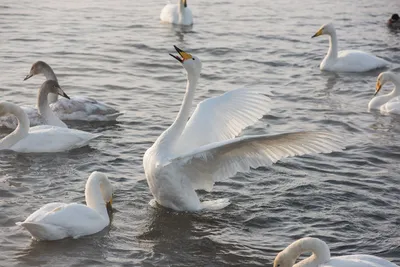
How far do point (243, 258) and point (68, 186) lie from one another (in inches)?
109

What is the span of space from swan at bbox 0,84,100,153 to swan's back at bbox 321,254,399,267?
17.5 ft

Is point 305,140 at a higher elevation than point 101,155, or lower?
higher

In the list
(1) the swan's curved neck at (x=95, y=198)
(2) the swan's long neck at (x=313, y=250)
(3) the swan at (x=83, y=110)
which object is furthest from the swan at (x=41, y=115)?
(2) the swan's long neck at (x=313, y=250)

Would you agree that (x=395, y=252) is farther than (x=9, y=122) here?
No

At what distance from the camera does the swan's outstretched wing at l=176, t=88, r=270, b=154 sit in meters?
10.6

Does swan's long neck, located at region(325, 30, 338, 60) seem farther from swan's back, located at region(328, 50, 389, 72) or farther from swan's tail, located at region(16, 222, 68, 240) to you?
swan's tail, located at region(16, 222, 68, 240)

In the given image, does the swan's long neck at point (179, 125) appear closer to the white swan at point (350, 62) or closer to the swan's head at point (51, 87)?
the swan's head at point (51, 87)

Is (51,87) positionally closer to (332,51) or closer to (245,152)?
(245,152)

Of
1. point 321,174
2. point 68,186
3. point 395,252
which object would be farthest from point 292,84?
point 395,252

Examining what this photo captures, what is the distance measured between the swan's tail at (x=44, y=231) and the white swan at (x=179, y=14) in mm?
13462

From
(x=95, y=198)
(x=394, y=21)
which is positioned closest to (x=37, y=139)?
(x=95, y=198)

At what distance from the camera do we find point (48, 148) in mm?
12031

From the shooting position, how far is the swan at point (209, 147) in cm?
917

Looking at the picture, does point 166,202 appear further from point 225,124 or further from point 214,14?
point 214,14
